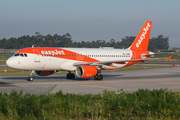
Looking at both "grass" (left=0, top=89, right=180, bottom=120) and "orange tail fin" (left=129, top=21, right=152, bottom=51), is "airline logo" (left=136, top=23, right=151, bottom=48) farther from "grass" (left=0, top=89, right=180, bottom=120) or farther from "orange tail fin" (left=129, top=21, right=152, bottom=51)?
"grass" (left=0, top=89, right=180, bottom=120)

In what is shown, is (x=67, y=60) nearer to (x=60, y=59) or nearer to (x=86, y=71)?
(x=60, y=59)

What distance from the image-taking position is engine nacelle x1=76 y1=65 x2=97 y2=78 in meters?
26.3

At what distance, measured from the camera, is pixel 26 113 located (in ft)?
31.8

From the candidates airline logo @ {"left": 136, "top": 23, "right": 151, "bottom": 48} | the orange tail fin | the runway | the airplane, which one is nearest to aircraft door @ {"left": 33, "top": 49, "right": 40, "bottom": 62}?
the airplane

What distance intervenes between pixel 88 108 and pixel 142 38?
27837 millimetres

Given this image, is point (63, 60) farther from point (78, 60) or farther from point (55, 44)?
point (55, 44)

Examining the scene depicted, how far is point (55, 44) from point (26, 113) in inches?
6144

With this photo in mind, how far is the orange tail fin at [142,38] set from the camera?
35.2 m

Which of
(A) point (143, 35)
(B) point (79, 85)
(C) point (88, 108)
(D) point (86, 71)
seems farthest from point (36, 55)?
(C) point (88, 108)

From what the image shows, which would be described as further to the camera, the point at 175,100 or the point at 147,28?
the point at 147,28

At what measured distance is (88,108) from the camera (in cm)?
905

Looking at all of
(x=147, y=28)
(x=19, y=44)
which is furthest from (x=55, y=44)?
(x=147, y=28)

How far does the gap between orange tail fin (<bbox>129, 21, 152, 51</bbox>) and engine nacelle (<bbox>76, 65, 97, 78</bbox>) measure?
408 inches

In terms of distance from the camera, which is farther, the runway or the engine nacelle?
the engine nacelle
